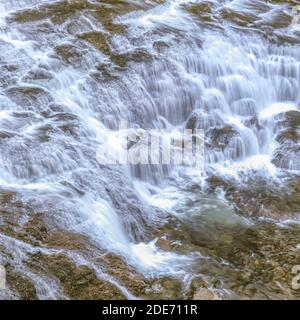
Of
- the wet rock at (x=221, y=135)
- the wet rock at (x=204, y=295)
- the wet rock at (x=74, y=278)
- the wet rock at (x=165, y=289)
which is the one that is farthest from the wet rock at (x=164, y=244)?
the wet rock at (x=221, y=135)

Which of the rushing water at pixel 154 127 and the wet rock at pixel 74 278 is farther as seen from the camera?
the rushing water at pixel 154 127

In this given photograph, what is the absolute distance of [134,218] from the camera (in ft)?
29.6

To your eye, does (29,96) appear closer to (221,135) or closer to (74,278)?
(221,135)

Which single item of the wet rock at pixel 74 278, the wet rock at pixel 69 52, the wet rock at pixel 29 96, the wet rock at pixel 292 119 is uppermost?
the wet rock at pixel 69 52

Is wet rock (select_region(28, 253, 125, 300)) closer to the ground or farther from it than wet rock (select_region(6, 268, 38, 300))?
closer to the ground

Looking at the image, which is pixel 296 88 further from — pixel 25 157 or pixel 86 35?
pixel 25 157

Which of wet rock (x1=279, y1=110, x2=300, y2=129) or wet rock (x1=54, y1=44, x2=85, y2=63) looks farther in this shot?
wet rock (x1=279, y1=110, x2=300, y2=129)

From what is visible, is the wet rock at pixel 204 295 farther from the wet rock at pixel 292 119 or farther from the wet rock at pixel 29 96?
the wet rock at pixel 292 119

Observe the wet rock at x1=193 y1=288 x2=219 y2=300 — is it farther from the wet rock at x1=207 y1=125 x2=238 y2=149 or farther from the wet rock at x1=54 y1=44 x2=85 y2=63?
the wet rock at x1=54 y1=44 x2=85 y2=63

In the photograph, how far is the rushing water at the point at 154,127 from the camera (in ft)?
26.5

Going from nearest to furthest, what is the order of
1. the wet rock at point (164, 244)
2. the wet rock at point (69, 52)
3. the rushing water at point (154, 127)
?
the rushing water at point (154, 127) < the wet rock at point (164, 244) < the wet rock at point (69, 52)

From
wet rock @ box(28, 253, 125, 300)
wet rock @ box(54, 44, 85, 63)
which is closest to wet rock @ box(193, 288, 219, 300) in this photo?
wet rock @ box(28, 253, 125, 300)

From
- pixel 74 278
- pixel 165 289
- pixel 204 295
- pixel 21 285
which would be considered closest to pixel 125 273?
pixel 165 289

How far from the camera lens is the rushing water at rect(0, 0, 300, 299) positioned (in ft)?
26.5
